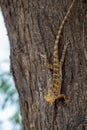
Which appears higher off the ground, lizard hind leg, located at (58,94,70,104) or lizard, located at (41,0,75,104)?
lizard, located at (41,0,75,104)

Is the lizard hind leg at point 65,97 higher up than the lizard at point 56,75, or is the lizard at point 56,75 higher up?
the lizard at point 56,75

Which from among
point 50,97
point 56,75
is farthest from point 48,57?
point 50,97

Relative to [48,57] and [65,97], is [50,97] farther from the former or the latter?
[48,57]

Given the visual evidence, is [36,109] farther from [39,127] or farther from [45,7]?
[45,7]

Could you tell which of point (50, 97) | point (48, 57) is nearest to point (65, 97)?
point (50, 97)

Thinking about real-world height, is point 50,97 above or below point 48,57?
below

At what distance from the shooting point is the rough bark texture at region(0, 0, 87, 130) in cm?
301

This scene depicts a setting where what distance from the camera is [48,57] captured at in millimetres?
3096

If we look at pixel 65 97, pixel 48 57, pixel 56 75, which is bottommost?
pixel 65 97

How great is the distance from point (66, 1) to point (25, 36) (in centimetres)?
37

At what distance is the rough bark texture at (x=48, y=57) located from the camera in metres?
3.01

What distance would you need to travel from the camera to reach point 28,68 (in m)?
3.15

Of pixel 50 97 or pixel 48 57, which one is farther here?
pixel 48 57

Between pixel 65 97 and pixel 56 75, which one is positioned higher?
pixel 56 75
